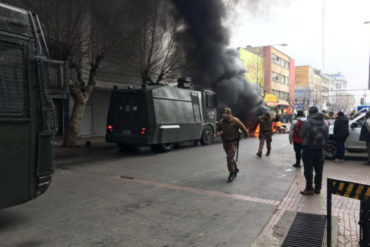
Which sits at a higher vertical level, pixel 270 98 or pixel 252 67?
pixel 252 67

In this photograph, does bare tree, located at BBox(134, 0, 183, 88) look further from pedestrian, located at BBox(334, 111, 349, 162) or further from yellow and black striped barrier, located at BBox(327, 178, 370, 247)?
yellow and black striped barrier, located at BBox(327, 178, 370, 247)

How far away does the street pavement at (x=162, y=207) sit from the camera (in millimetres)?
3709

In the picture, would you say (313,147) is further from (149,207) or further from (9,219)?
(9,219)

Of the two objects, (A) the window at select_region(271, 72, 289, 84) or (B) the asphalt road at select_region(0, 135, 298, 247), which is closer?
(B) the asphalt road at select_region(0, 135, 298, 247)

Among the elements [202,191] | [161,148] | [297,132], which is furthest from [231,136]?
[161,148]

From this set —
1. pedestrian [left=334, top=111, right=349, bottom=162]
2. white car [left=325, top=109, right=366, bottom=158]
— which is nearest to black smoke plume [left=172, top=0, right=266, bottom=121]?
white car [left=325, top=109, right=366, bottom=158]

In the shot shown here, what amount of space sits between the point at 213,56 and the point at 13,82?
15052mm

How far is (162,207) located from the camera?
Answer: 490cm

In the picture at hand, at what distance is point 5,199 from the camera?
3.72m

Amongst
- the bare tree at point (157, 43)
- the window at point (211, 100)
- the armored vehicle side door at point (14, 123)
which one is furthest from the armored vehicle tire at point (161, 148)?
the armored vehicle side door at point (14, 123)

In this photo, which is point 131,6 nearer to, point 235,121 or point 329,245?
point 235,121

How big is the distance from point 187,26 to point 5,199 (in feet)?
48.2

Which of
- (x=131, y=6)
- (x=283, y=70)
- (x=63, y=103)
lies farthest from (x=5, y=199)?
(x=283, y=70)

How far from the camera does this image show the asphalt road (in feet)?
12.2
